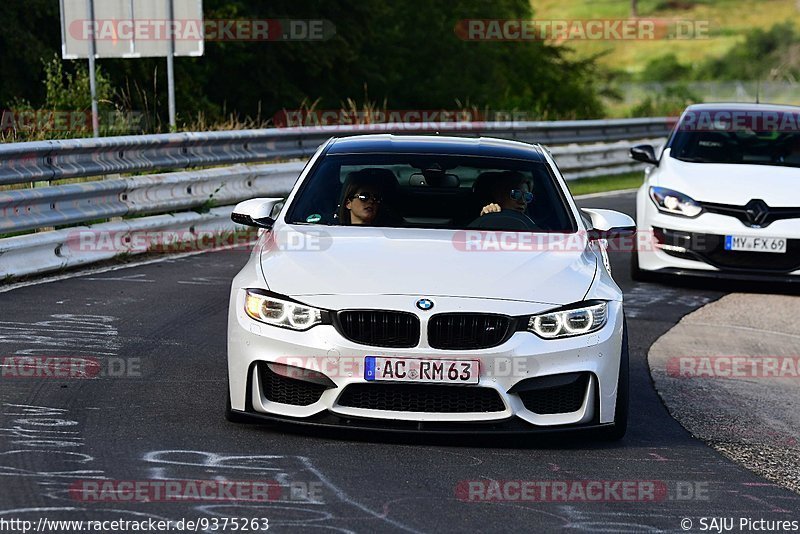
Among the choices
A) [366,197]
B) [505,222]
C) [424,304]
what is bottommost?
[424,304]

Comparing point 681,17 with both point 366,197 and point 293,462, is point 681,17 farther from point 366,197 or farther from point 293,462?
point 293,462

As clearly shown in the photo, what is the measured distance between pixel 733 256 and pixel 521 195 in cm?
483

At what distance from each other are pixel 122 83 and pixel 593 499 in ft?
83.6

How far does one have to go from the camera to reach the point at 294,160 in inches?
693

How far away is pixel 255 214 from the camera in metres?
7.65

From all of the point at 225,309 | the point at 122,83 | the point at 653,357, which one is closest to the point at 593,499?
the point at 653,357

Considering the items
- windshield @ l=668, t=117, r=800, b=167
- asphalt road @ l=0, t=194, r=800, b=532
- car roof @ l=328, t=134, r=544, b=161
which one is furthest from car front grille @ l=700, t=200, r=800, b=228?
car roof @ l=328, t=134, r=544, b=161

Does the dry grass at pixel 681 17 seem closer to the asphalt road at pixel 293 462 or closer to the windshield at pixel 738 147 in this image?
the windshield at pixel 738 147

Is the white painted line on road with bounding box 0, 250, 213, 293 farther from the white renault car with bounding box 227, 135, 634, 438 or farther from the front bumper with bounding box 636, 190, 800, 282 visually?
the white renault car with bounding box 227, 135, 634, 438

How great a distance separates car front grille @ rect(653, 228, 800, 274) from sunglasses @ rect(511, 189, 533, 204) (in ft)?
15.4

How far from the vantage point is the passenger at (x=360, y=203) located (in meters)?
7.60

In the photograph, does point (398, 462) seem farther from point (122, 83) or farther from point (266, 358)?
point (122, 83)

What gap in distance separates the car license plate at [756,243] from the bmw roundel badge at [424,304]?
20.7 ft

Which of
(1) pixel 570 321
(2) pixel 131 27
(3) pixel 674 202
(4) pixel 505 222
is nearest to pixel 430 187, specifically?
(4) pixel 505 222
